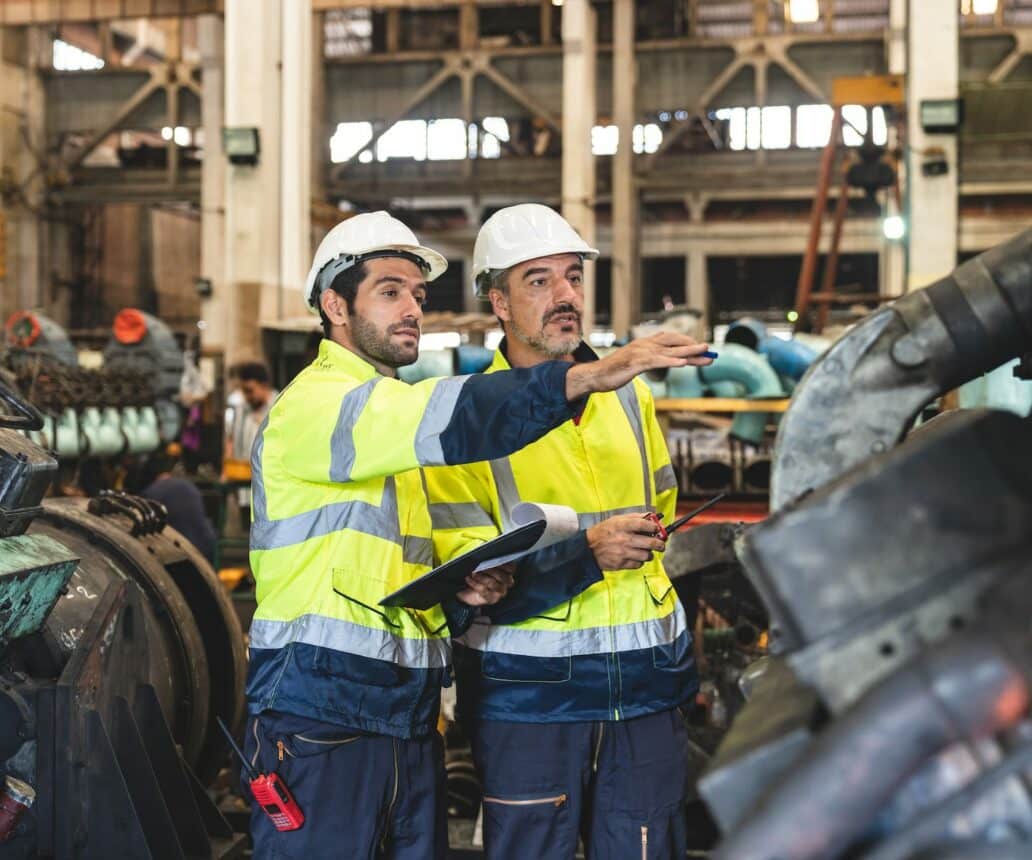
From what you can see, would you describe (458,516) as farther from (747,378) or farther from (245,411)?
(245,411)

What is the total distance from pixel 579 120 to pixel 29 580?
48.8 ft

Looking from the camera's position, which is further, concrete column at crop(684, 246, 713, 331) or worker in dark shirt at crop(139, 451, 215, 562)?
concrete column at crop(684, 246, 713, 331)

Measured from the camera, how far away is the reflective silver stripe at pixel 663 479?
10.7 ft

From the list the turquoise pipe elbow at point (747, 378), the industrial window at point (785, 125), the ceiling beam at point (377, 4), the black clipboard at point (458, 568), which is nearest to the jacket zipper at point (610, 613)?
the black clipboard at point (458, 568)

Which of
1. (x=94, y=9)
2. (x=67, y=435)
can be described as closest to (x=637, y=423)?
(x=67, y=435)

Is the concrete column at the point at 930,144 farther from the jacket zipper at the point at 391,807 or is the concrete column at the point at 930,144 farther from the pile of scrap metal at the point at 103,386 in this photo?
the jacket zipper at the point at 391,807

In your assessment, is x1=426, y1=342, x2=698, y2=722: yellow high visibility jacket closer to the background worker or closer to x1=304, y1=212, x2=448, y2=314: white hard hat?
x1=304, y1=212, x2=448, y2=314: white hard hat

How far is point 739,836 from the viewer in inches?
48.8

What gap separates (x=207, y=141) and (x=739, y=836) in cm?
1956

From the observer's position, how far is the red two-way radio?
2.63 m

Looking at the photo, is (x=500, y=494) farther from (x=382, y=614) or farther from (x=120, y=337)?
(x=120, y=337)

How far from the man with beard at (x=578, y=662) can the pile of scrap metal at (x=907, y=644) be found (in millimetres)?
1348

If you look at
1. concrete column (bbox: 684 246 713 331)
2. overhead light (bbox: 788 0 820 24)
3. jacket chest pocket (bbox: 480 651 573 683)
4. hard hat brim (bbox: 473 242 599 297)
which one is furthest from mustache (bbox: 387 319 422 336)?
concrete column (bbox: 684 246 713 331)

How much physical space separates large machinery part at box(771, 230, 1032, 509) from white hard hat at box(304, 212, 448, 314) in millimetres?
1504
